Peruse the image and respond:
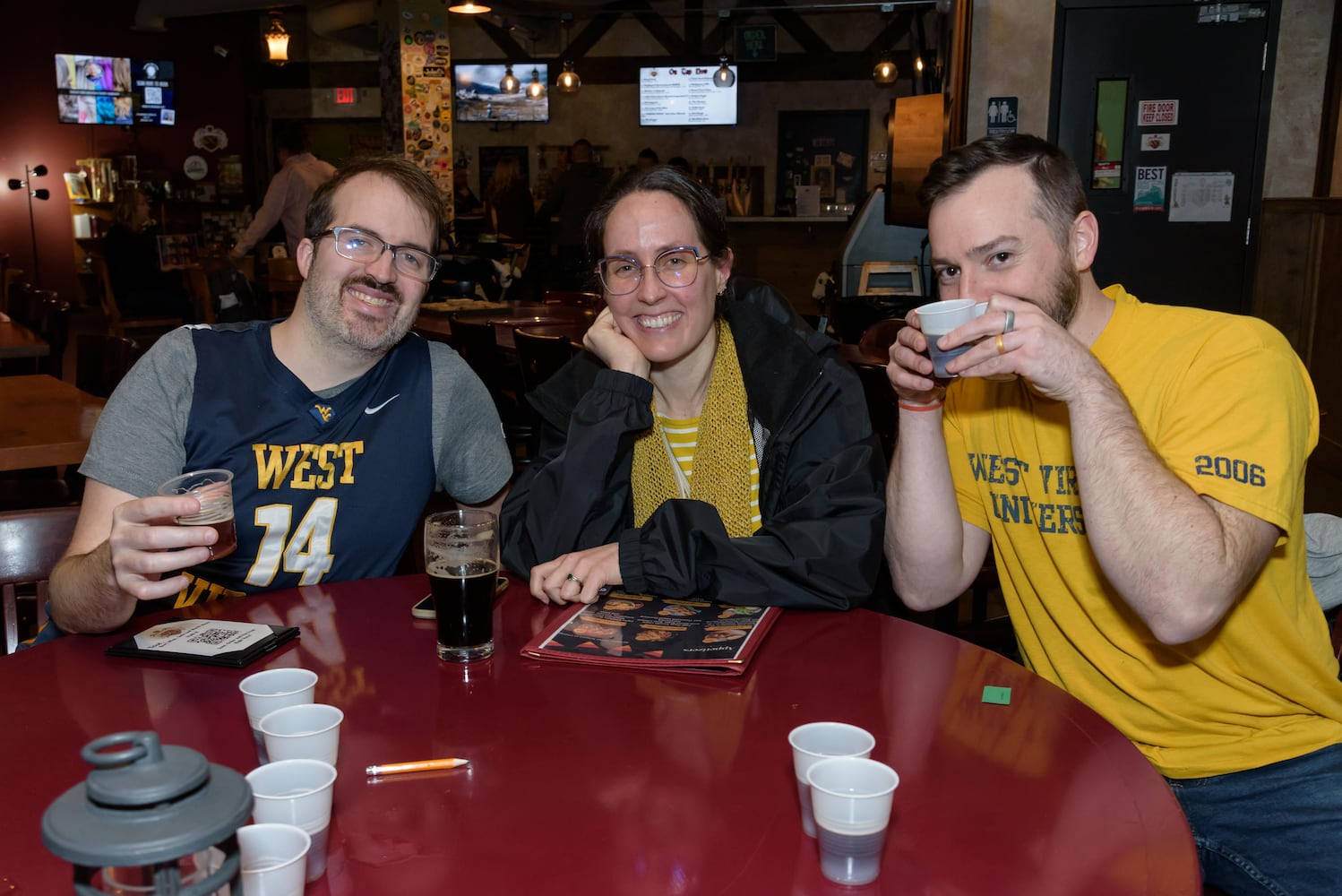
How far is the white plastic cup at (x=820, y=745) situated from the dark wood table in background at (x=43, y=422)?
234cm

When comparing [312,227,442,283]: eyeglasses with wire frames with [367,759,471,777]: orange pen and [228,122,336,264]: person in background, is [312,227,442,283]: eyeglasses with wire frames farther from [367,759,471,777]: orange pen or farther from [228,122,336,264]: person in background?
[228,122,336,264]: person in background

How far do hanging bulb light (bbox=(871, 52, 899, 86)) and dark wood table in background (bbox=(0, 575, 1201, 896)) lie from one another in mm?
12193

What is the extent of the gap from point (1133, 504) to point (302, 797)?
3.63ft

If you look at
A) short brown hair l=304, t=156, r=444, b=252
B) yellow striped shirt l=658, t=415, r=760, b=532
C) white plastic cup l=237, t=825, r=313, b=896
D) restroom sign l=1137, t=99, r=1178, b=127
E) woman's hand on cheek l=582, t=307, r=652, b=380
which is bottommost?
white plastic cup l=237, t=825, r=313, b=896

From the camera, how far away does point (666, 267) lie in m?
2.06

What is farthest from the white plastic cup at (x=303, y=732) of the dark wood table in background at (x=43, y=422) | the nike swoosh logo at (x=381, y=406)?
the dark wood table in background at (x=43, y=422)

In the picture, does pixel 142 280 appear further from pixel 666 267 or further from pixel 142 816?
pixel 142 816

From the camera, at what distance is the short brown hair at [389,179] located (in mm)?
2098

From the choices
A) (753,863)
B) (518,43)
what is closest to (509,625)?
(753,863)

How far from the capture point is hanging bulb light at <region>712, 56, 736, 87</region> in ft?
42.4

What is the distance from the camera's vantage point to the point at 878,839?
3.11ft

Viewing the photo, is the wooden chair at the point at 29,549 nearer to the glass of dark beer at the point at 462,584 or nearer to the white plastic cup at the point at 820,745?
the glass of dark beer at the point at 462,584

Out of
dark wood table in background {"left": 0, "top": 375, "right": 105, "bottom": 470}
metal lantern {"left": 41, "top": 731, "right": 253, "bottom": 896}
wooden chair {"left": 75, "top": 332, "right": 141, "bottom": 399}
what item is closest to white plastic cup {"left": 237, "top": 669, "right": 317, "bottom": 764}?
metal lantern {"left": 41, "top": 731, "right": 253, "bottom": 896}

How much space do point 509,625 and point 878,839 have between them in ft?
2.72
